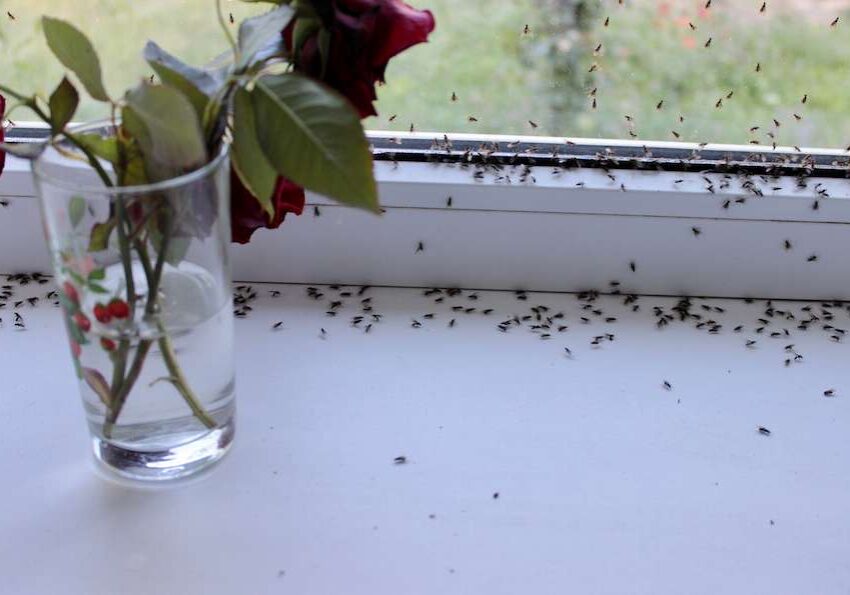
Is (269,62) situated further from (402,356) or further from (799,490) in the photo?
(799,490)

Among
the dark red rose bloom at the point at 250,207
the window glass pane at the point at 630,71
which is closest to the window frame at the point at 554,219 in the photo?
the window glass pane at the point at 630,71

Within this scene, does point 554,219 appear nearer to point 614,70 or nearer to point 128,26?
point 614,70

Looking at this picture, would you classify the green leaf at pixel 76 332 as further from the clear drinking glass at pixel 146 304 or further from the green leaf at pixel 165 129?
the green leaf at pixel 165 129

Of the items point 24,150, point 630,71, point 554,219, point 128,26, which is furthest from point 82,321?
point 630,71

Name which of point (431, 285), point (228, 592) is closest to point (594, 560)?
point (228, 592)

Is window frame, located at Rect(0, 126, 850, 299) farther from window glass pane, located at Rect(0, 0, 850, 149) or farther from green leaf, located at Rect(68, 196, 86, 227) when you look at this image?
green leaf, located at Rect(68, 196, 86, 227)

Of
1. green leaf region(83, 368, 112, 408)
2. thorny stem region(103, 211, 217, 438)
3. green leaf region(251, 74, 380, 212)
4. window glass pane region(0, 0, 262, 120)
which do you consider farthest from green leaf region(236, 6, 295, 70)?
window glass pane region(0, 0, 262, 120)
